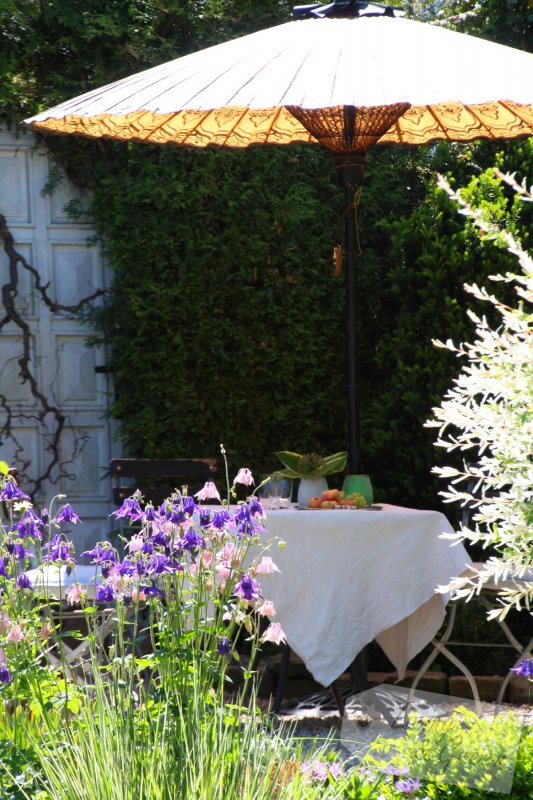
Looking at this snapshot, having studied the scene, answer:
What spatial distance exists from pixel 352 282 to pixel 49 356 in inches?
71.9

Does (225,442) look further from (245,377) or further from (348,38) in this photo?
(348,38)

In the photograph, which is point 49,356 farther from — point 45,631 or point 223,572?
point 223,572

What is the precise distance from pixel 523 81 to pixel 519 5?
400cm

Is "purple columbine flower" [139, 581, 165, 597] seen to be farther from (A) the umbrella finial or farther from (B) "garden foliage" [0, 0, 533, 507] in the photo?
(B) "garden foliage" [0, 0, 533, 507]

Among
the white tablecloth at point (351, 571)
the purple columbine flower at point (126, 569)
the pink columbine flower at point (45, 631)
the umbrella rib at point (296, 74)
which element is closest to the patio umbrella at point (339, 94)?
the umbrella rib at point (296, 74)

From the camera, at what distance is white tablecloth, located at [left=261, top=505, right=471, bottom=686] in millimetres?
3879

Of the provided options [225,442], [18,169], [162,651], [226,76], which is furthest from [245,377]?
[162,651]

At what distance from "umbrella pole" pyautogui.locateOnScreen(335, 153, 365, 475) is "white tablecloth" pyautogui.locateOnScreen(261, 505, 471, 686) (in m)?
0.60

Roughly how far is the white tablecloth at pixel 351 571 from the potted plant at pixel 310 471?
270 mm

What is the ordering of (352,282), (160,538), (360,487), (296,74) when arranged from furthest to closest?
(352,282)
(360,487)
(296,74)
(160,538)

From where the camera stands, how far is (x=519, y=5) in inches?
278

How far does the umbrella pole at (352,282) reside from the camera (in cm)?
444

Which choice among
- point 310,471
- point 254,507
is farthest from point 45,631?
point 310,471

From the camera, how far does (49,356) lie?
5531mm
